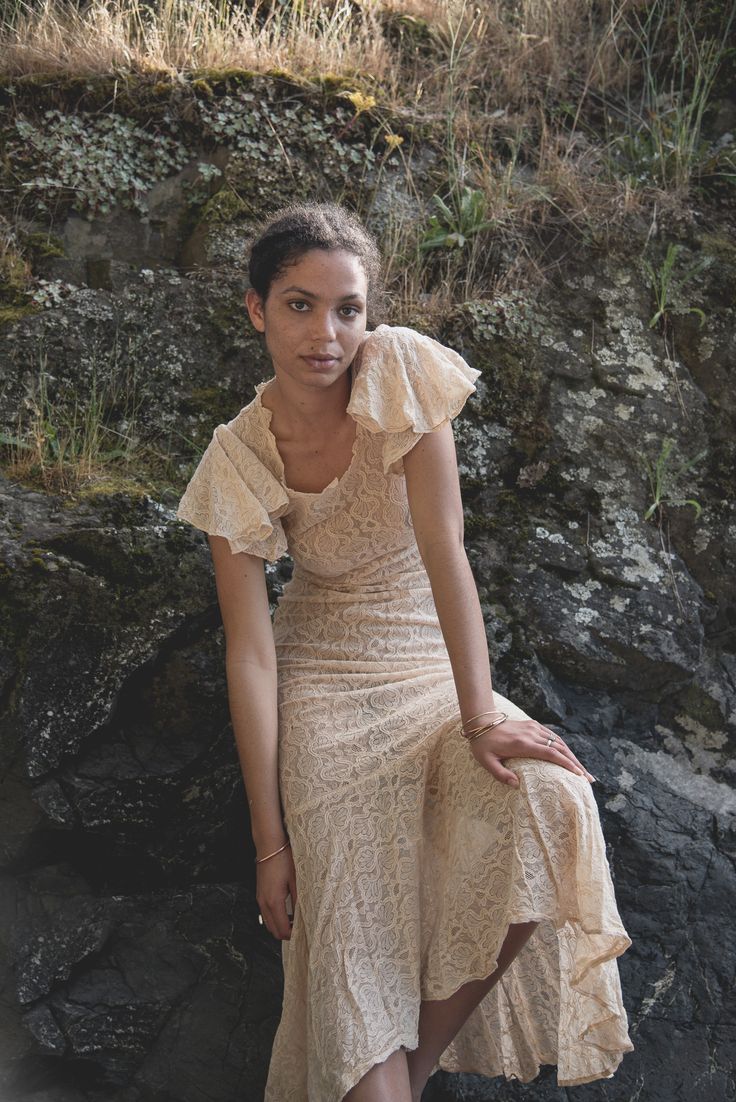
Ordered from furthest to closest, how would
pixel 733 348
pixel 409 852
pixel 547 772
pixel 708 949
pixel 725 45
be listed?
pixel 725 45, pixel 733 348, pixel 708 949, pixel 409 852, pixel 547 772

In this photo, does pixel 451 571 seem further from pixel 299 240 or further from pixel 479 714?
pixel 299 240

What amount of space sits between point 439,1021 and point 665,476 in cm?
200

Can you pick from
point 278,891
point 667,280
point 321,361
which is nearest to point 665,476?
point 667,280

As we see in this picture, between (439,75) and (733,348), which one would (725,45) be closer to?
(439,75)

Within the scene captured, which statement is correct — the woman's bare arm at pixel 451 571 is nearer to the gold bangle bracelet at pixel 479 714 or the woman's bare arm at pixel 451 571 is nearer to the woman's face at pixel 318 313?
the gold bangle bracelet at pixel 479 714

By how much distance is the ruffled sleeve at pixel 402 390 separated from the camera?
2.54 meters

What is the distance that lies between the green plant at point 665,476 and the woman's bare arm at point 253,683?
1.50m

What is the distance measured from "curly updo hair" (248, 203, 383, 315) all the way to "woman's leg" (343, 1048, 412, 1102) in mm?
1768

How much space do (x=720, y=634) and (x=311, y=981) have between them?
1.89 meters

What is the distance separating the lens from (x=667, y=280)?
388 centimetres

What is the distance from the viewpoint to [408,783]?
239cm

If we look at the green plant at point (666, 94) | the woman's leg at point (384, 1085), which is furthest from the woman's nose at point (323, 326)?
the green plant at point (666, 94)

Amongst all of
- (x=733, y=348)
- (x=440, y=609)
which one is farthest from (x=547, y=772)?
(x=733, y=348)

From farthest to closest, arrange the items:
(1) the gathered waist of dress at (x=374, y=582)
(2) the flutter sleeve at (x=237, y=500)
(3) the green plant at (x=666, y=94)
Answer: (3) the green plant at (x=666, y=94) → (1) the gathered waist of dress at (x=374, y=582) → (2) the flutter sleeve at (x=237, y=500)
